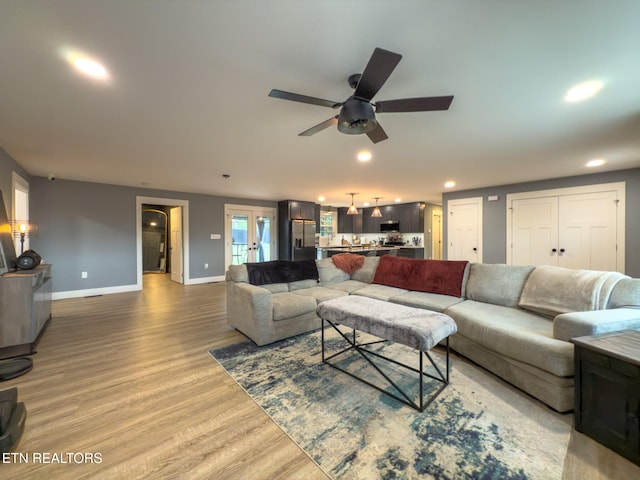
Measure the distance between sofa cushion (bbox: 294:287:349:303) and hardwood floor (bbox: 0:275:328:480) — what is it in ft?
3.69

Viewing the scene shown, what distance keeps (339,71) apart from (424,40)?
54 centimetres

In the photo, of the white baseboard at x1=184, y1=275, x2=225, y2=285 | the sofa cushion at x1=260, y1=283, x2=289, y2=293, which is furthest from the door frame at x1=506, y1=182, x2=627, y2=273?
the white baseboard at x1=184, y1=275, x2=225, y2=285

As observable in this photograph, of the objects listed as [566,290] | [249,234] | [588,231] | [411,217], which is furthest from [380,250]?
[566,290]

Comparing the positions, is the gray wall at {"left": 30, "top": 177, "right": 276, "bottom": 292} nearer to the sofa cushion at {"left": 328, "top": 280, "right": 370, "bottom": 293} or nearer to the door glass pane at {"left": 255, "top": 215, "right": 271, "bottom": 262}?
the door glass pane at {"left": 255, "top": 215, "right": 271, "bottom": 262}

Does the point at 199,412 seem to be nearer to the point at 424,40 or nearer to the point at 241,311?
the point at 241,311

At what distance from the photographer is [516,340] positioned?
80.0 inches

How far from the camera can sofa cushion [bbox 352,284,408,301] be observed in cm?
341

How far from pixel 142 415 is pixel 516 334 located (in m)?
2.87

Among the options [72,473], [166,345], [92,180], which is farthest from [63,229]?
[72,473]

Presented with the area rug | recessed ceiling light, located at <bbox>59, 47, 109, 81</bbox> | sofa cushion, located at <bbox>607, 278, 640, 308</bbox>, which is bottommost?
the area rug

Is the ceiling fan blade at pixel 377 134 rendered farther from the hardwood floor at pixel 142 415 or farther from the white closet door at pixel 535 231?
the white closet door at pixel 535 231

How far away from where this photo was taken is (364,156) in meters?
3.61

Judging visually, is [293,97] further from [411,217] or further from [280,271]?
[411,217]

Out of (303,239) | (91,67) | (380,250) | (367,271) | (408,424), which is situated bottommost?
A: (408,424)
